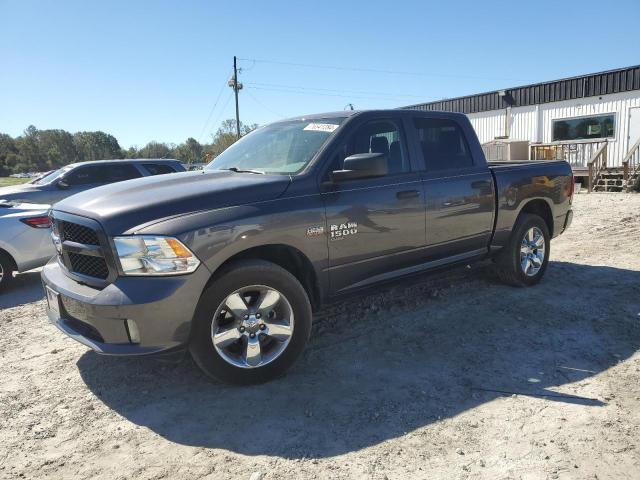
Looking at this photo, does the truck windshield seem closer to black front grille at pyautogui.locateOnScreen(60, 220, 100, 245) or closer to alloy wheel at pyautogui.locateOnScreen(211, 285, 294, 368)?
alloy wheel at pyautogui.locateOnScreen(211, 285, 294, 368)

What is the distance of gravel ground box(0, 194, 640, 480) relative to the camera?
2.51 metres

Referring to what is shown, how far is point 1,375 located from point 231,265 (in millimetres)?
2166

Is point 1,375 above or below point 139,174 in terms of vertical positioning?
below

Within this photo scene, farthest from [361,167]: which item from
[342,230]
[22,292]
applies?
[22,292]

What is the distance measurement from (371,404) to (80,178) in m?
8.41

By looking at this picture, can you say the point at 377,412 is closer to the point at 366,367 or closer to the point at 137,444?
the point at 366,367

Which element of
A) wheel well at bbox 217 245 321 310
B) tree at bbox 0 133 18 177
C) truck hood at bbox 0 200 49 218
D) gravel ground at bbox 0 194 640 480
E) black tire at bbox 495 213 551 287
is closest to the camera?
gravel ground at bbox 0 194 640 480

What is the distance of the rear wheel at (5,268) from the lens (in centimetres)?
612

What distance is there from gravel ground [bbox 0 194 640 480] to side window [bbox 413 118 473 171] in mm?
1460

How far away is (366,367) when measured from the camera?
3.55m

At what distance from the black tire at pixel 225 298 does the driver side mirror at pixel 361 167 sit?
33.8 inches

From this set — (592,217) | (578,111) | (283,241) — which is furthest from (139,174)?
(578,111)

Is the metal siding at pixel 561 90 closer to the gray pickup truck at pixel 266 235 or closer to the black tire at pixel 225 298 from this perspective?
the gray pickup truck at pixel 266 235

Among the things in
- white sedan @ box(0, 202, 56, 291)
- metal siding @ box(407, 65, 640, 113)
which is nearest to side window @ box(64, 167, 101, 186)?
white sedan @ box(0, 202, 56, 291)
